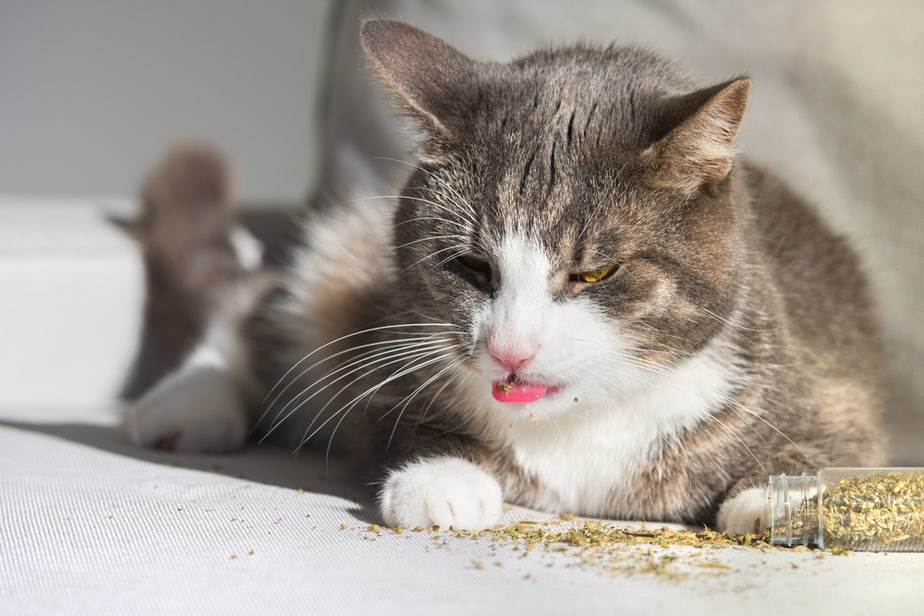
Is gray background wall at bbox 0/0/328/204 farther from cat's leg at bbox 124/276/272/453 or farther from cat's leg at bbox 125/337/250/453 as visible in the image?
cat's leg at bbox 125/337/250/453

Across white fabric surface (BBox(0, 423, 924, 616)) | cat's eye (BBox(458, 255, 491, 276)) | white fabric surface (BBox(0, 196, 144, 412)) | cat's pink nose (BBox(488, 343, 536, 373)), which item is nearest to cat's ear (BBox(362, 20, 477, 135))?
cat's eye (BBox(458, 255, 491, 276))

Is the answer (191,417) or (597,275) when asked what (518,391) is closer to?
(597,275)

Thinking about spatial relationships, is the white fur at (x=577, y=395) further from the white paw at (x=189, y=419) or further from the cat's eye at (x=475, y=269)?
the white paw at (x=189, y=419)

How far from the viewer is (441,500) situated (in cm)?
115

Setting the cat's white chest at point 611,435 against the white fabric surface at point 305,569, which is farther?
the cat's white chest at point 611,435

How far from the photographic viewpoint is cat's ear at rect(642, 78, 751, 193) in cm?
105

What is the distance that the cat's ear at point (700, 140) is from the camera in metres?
1.05

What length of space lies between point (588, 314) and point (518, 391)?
4.8 inches

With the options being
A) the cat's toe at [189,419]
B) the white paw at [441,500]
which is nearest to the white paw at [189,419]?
the cat's toe at [189,419]

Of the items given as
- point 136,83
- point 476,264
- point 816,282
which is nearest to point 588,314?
point 476,264

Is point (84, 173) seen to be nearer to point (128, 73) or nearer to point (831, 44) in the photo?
point (128, 73)

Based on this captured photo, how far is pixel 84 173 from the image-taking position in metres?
3.54

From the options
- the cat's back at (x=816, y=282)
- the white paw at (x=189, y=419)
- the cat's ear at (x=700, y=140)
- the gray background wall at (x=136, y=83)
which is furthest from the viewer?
the gray background wall at (x=136, y=83)

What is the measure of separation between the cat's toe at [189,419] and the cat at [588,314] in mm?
299
